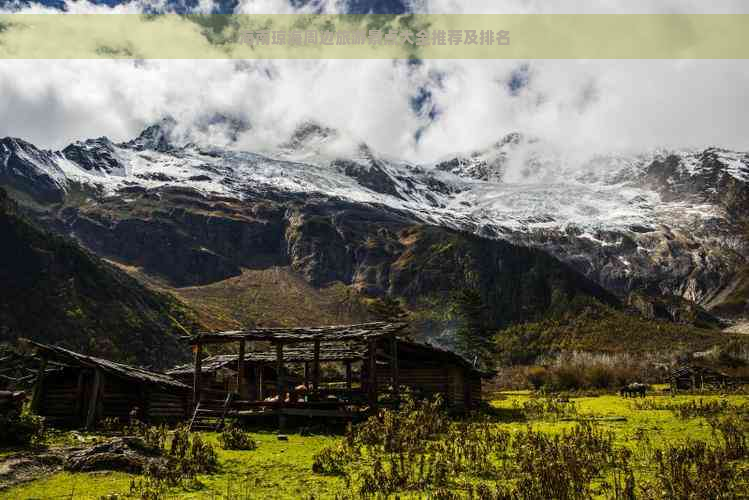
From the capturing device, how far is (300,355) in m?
Result: 33.4

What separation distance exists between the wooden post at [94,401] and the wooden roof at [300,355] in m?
9.23

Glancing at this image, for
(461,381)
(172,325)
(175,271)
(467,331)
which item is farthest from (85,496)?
(175,271)

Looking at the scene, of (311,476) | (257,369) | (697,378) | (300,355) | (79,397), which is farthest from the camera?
(697,378)

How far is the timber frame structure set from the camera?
2605 cm

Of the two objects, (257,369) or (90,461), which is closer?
(90,461)

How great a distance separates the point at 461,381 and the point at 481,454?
73.5 ft

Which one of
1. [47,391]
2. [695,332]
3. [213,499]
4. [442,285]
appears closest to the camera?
[213,499]

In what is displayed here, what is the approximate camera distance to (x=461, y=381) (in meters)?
37.3

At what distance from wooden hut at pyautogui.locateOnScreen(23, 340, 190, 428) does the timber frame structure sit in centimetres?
283

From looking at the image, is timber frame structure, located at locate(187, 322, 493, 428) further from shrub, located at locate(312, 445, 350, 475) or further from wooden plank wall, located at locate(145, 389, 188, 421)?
shrub, located at locate(312, 445, 350, 475)

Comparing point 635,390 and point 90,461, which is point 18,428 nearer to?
point 90,461

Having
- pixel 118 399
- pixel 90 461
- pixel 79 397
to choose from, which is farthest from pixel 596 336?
pixel 90 461

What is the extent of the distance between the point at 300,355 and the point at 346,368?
376 centimetres

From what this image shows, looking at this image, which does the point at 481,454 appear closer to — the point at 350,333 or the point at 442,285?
the point at 350,333
